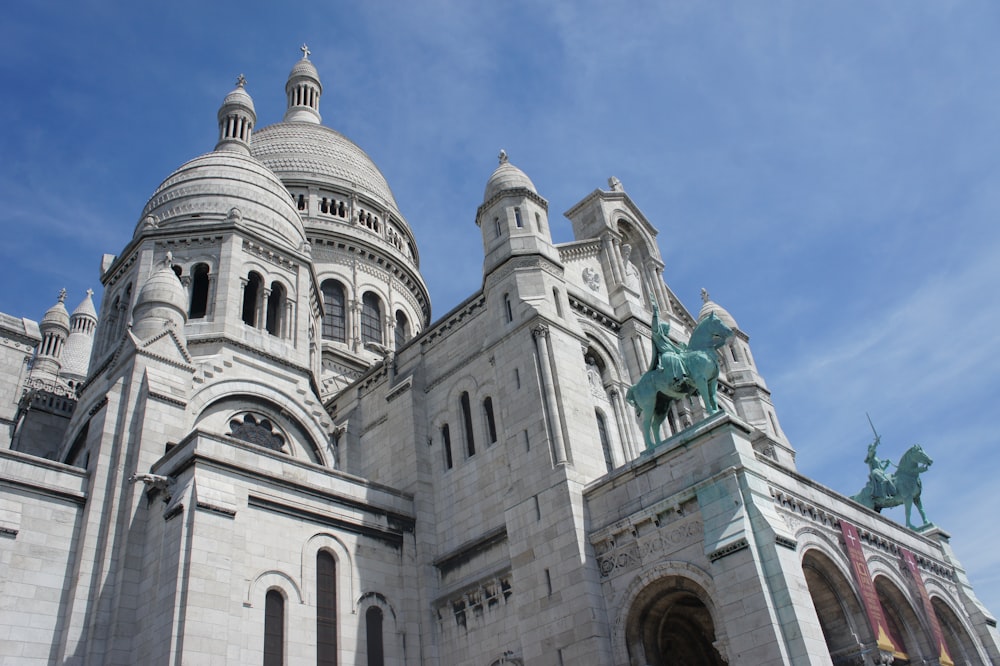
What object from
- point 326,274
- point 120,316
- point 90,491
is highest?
point 326,274

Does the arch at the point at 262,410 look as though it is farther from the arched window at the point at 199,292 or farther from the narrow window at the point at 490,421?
the narrow window at the point at 490,421

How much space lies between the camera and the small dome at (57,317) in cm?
5166

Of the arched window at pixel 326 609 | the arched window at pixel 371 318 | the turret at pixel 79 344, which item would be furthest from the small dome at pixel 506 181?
the turret at pixel 79 344

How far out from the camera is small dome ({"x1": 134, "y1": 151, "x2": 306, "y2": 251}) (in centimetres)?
3362

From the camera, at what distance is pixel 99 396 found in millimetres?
27625

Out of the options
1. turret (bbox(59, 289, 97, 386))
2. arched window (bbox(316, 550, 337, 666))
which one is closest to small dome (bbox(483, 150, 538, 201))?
arched window (bbox(316, 550, 337, 666))

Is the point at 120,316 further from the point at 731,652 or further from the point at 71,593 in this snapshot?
the point at 731,652

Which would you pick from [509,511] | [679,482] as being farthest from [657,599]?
[509,511]

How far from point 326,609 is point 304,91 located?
49.8 metres

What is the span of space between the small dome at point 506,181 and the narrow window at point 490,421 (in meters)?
7.79

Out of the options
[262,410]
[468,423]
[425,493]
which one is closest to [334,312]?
[262,410]

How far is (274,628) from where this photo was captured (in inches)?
854

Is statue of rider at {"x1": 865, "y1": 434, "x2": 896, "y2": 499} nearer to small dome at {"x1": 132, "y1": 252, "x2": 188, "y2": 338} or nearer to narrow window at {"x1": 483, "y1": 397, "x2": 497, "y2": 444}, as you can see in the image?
narrow window at {"x1": 483, "y1": 397, "x2": 497, "y2": 444}

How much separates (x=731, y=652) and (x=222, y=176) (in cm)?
2807
